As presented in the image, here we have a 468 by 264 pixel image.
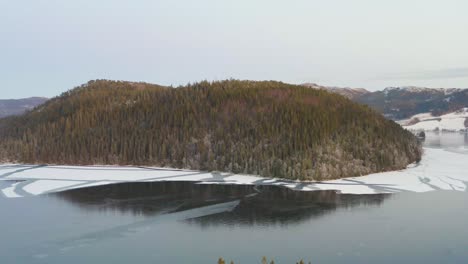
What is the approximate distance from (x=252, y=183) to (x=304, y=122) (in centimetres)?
2059

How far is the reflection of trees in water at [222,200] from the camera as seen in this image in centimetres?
4438

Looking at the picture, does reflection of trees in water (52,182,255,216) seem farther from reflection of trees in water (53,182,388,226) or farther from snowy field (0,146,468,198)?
snowy field (0,146,468,198)

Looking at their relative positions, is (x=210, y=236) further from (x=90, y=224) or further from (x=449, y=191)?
(x=449, y=191)

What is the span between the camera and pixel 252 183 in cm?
6488

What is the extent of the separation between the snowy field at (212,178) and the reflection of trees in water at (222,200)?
4.13 metres

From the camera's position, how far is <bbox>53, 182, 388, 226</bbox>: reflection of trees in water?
4438 centimetres

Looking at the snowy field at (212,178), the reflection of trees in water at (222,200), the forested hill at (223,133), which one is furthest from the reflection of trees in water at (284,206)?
the forested hill at (223,133)

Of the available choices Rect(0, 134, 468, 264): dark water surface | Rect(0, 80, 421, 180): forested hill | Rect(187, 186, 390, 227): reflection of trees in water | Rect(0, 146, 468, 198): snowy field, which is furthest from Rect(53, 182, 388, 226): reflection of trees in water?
Rect(0, 80, 421, 180): forested hill

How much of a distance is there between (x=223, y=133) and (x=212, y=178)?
18.1 meters

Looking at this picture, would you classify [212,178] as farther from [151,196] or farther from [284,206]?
[284,206]

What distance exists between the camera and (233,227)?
40.0 m

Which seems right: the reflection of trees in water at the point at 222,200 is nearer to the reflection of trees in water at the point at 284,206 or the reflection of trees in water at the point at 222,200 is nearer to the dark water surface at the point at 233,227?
the reflection of trees in water at the point at 284,206

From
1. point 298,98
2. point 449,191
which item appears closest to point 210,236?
point 449,191

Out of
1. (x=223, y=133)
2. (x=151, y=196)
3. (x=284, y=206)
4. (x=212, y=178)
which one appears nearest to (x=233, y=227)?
(x=284, y=206)
